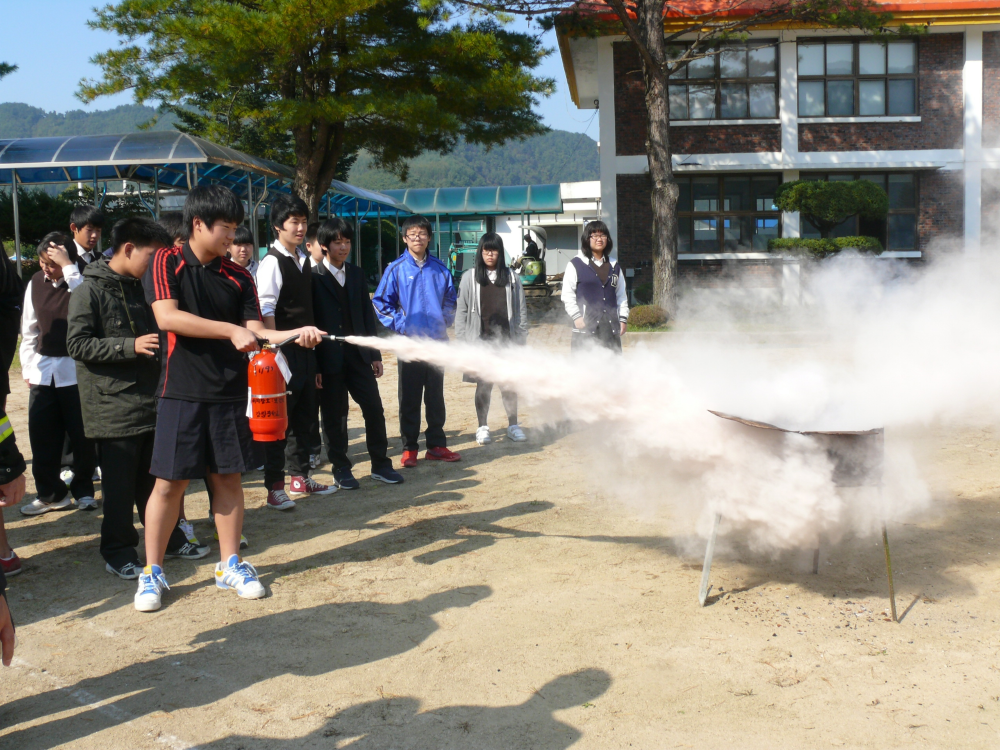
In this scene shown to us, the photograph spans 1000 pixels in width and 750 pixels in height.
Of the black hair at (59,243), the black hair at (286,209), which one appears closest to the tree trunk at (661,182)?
the black hair at (286,209)

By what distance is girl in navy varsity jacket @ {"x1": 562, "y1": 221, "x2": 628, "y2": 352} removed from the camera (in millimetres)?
7113

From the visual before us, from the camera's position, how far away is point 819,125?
20312 millimetres

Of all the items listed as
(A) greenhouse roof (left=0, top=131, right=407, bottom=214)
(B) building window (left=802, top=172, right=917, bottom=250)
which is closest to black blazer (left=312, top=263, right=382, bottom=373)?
(A) greenhouse roof (left=0, top=131, right=407, bottom=214)

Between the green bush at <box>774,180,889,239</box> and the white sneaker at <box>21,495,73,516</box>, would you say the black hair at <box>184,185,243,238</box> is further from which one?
the green bush at <box>774,180,889,239</box>

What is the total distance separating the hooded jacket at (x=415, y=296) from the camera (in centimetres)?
650

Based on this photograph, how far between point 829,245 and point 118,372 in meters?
17.7

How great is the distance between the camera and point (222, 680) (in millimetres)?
3213

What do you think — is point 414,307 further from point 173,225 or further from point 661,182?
point 661,182

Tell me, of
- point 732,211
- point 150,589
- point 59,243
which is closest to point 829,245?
point 732,211

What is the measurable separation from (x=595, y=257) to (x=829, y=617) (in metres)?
4.21

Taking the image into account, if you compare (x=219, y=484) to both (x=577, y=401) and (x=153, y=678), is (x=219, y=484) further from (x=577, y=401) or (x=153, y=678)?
(x=577, y=401)

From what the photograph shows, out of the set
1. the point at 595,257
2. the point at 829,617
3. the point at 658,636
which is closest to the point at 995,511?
the point at 829,617

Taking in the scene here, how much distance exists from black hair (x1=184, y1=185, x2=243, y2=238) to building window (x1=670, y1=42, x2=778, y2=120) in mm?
18447

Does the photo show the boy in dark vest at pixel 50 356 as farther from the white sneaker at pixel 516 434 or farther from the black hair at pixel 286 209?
the white sneaker at pixel 516 434
